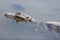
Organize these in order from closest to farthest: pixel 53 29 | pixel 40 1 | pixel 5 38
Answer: pixel 53 29 < pixel 40 1 < pixel 5 38

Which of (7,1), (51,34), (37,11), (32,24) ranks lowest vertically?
(51,34)

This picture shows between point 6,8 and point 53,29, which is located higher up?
point 6,8

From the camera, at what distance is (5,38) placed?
6.75 feet

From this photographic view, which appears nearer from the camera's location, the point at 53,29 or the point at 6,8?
the point at 53,29

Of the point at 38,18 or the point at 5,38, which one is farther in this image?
the point at 5,38

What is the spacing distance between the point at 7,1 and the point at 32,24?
1.40 ft

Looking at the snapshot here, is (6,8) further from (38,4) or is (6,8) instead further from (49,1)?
(49,1)

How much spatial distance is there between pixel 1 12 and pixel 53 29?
2.24 feet

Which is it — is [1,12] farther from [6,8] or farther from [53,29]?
[53,29]

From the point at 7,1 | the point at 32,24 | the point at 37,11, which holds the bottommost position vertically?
the point at 32,24

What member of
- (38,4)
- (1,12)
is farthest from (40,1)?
(1,12)

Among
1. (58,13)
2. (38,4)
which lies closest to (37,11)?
(38,4)

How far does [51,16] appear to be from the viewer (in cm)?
187

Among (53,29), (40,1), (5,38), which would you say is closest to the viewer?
(53,29)
